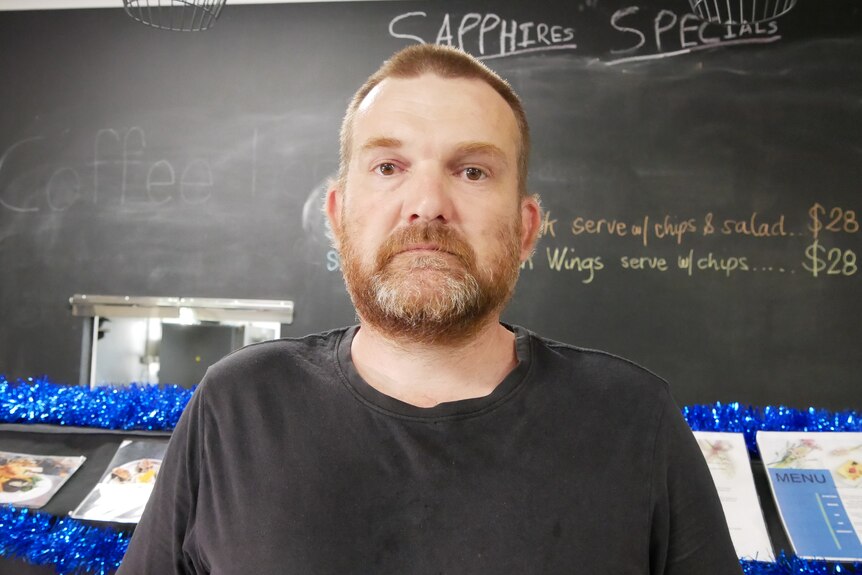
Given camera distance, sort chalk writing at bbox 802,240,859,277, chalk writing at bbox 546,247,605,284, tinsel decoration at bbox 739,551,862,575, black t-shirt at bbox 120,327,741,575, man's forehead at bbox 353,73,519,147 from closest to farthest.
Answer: black t-shirt at bbox 120,327,741,575 → man's forehead at bbox 353,73,519,147 → tinsel decoration at bbox 739,551,862,575 → chalk writing at bbox 802,240,859,277 → chalk writing at bbox 546,247,605,284

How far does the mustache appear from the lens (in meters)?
0.87

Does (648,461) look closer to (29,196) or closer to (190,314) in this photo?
(190,314)

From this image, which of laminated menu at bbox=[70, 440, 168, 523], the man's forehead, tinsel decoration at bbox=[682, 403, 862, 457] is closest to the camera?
the man's forehead

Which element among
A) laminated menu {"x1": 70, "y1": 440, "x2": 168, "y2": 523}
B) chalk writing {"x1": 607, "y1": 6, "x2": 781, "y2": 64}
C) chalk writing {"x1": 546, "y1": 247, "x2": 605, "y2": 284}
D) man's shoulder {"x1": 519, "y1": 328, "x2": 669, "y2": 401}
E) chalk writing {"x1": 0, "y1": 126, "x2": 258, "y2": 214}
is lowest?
laminated menu {"x1": 70, "y1": 440, "x2": 168, "y2": 523}

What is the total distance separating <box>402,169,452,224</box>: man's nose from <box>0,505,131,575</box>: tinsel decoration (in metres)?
0.82

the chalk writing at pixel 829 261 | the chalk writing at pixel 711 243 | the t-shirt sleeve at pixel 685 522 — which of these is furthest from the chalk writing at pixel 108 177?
the t-shirt sleeve at pixel 685 522

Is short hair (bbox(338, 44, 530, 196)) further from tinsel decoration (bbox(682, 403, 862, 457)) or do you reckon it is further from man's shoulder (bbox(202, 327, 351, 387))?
tinsel decoration (bbox(682, 403, 862, 457))

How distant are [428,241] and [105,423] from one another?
0.99m

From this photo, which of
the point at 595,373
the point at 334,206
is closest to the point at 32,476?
the point at 334,206

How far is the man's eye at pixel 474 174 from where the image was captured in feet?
3.02

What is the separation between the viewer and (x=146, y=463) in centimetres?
146

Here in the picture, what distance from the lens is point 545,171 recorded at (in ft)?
10.0

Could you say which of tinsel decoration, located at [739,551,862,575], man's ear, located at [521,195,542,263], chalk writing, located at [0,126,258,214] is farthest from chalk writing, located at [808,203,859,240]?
man's ear, located at [521,195,542,263]

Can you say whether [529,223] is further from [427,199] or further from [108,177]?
[108,177]
